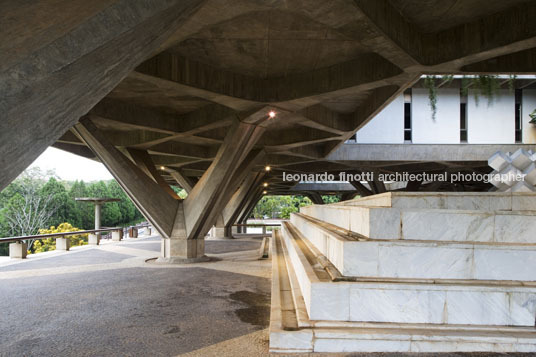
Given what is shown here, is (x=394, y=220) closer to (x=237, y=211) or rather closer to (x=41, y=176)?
(x=237, y=211)

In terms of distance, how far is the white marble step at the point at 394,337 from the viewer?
152 inches

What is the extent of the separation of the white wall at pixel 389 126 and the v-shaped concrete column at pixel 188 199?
1095 centimetres

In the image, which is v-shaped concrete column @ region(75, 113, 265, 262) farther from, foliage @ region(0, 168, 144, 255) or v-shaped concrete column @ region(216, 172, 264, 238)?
foliage @ region(0, 168, 144, 255)

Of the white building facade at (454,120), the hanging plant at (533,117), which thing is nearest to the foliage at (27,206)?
the white building facade at (454,120)

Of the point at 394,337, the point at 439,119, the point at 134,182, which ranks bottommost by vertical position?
the point at 394,337

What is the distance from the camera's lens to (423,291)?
4.19m

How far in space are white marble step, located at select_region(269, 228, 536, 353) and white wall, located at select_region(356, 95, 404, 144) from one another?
19.0m

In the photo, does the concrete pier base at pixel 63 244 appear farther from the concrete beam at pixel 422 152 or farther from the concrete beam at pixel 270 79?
the concrete beam at pixel 422 152

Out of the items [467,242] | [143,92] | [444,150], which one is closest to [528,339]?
[467,242]

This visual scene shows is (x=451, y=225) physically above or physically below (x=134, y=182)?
below

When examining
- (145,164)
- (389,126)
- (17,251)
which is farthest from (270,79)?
(389,126)

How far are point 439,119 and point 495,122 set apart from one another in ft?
11.5

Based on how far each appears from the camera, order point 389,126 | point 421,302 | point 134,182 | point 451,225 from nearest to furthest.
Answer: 1. point 421,302
2. point 451,225
3. point 134,182
4. point 389,126

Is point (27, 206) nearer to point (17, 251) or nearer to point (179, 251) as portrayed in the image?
point (17, 251)
